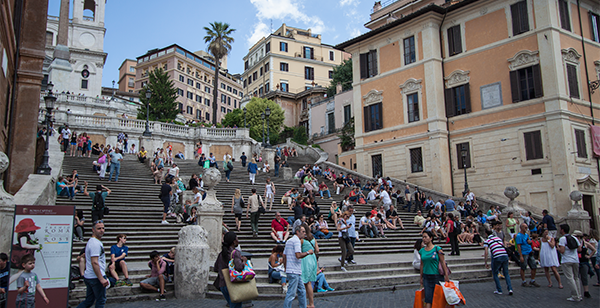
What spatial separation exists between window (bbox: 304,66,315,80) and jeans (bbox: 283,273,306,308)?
60.0 m

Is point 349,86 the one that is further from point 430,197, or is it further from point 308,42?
point 430,197

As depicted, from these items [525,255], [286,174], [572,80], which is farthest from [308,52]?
[525,255]

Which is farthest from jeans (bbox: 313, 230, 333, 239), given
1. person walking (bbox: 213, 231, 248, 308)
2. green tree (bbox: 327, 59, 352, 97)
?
green tree (bbox: 327, 59, 352, 97)

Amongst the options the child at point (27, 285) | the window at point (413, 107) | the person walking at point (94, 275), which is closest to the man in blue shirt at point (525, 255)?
the person walking at point (94, 275)

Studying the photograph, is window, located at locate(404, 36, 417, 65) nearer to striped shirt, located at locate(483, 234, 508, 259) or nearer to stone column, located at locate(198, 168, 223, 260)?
striped shirt, located at locate(483, 234, 508, 259)

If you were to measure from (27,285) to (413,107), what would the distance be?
82.4 ft

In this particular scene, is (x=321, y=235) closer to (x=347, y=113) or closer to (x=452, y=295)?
(x=452, y=295)

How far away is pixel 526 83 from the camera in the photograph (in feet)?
75.5

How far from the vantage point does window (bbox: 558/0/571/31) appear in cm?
2297

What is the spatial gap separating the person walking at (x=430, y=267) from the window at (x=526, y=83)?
Result: 18.8 meters

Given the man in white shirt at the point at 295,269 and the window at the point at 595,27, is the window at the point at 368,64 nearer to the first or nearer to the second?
the window at the point at 595,27

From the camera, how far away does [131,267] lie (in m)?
10.2

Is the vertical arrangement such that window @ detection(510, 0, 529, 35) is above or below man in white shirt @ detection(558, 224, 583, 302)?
above

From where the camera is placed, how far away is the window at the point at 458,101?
84.2ft
